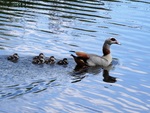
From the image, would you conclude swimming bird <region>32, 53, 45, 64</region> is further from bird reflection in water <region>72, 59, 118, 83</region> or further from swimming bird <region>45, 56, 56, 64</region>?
bird reflection in water <region>72, 59, 118, 83</region>

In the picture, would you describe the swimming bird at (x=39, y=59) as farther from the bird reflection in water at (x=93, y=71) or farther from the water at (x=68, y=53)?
the bird reflection in water at (x=93, y=71)

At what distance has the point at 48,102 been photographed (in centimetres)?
1352

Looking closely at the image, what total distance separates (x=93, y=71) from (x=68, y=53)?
173 centimetres

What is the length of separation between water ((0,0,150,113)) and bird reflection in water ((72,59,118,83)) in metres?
0.04

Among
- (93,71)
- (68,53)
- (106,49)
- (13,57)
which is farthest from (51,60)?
(106,49)

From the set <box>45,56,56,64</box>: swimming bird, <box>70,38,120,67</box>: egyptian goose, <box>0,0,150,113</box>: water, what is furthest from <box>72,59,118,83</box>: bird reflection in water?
<box>45,56,56,64</box>: swimming bird

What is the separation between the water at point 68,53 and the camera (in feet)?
45.2

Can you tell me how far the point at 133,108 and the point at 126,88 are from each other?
1.73 metres

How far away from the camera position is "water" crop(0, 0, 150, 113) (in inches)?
542

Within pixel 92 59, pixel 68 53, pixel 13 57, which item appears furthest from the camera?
pixel 68 53

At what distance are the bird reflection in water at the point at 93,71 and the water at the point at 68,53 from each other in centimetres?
4

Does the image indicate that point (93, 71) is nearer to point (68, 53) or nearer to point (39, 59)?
point (68, 53)

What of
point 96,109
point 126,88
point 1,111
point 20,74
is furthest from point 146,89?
point 1,111

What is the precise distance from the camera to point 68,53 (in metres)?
19.0
